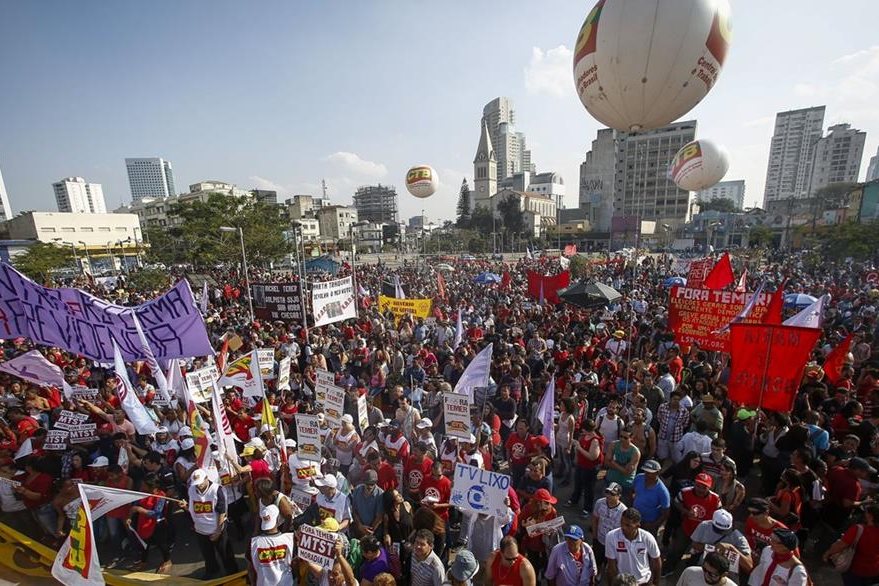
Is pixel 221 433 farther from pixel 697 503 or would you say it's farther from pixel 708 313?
pixel 708 313

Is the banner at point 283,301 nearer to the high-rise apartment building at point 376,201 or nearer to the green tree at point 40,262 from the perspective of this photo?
the green tree at point 40,262

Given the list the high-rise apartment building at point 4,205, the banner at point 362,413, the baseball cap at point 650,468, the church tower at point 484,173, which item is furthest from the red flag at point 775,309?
the high-rise apartment building at point 4,205

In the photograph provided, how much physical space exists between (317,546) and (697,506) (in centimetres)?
368

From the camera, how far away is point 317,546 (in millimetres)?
3783

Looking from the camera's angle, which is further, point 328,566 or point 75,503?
point 75,503

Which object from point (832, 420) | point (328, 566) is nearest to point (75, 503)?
point (328, 566)

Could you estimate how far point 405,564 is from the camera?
451cm

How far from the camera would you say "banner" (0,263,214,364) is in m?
7.07

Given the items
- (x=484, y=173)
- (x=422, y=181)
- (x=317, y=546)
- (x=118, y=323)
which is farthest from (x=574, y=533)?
(x=484, y=173)

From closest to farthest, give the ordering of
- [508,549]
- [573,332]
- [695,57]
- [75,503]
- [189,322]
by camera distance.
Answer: [508,549], [75,503], [695,57], [189,322], [573,332]

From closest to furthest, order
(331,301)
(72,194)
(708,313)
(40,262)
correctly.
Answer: (708,313) → (331,301) → (40,262) → (72,194)

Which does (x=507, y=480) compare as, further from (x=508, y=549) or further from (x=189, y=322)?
(x=189, y=322)

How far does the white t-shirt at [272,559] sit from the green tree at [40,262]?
131 feet

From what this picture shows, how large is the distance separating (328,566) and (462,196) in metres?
105
